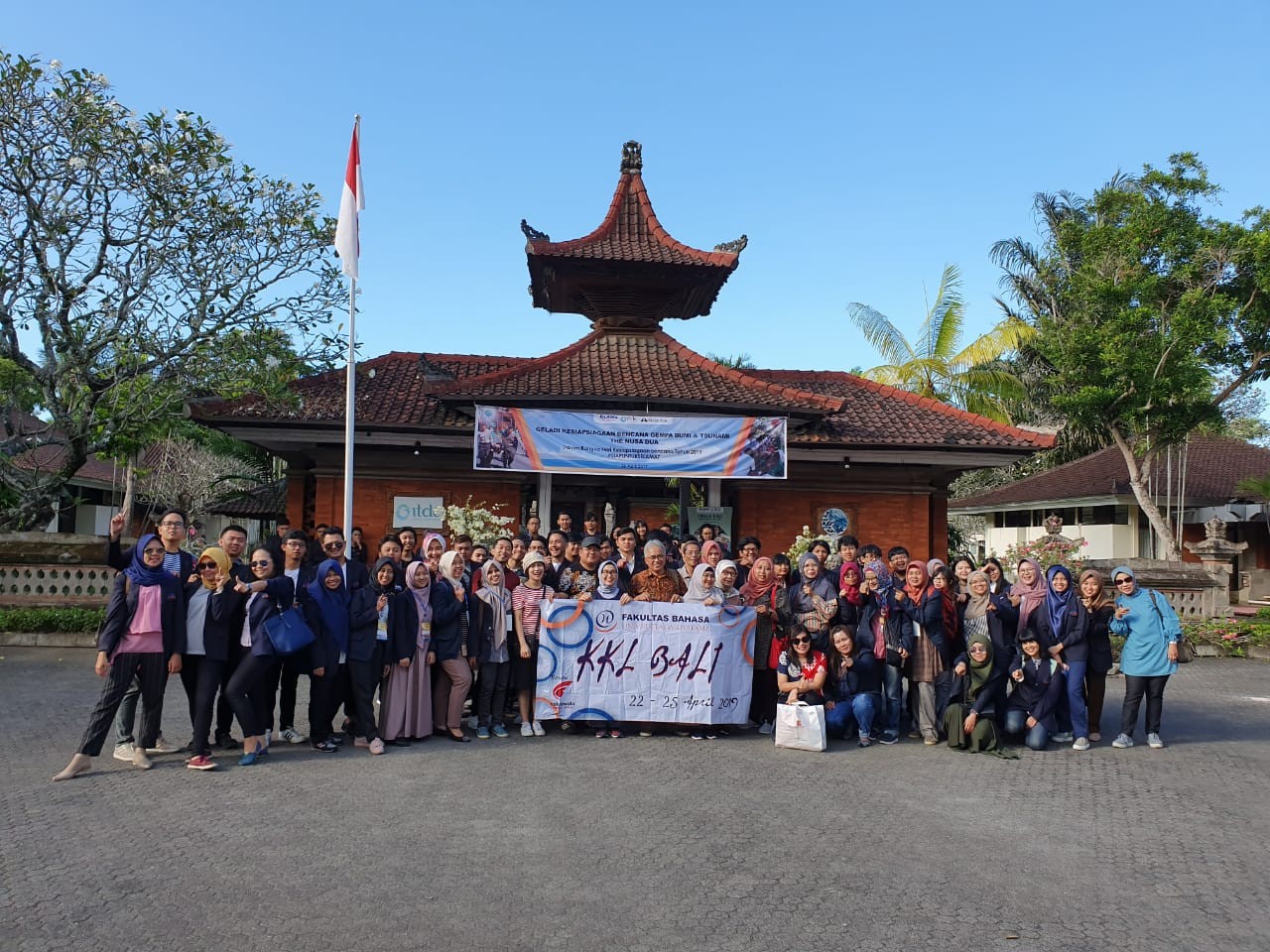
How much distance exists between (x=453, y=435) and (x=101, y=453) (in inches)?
225

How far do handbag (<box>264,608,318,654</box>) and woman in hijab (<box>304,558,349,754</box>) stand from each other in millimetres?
205

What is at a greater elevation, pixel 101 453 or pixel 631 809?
pixel 101 453

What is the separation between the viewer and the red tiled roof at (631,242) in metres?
16.6

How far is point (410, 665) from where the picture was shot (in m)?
8.04

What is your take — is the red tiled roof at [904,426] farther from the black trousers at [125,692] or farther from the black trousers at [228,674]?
Answer: the black trousers at [125,692]

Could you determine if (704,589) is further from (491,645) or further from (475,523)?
(475,523)

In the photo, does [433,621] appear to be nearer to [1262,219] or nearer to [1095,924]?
[1095,924]

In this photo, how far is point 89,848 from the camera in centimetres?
526

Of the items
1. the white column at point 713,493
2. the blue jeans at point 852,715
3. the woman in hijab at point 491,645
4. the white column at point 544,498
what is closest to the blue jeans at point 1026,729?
the blue jeans at point 852,715

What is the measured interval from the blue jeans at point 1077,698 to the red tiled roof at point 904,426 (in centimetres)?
750

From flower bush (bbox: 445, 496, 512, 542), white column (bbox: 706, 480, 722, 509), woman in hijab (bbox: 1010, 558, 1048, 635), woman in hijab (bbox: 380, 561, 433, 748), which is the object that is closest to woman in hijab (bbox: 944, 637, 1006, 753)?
woman in hijab (bbox: 1010, 558, 1048, 635)

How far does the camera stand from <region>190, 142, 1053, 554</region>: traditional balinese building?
1555cm

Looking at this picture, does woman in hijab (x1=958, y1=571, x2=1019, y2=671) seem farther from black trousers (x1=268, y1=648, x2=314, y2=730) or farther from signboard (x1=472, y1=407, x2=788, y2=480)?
signboard (x1=472, y1=407, x2=788, y2=480)

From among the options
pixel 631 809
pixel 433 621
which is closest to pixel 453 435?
pixel 433 621
